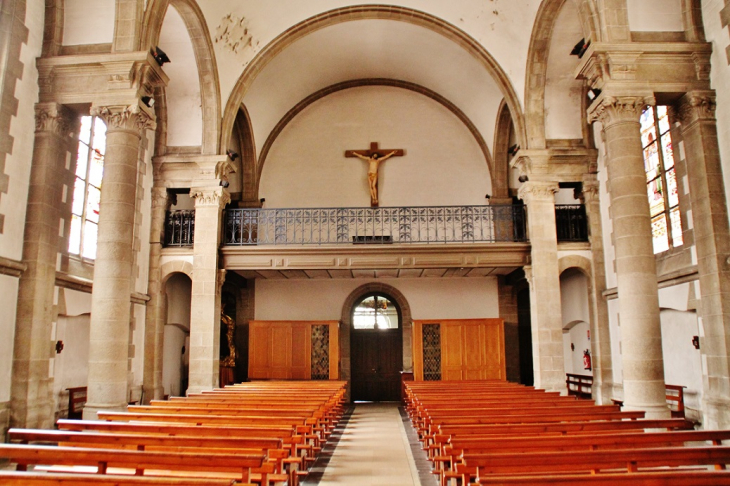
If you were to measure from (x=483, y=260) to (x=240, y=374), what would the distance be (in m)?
8.24

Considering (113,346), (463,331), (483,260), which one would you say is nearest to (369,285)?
(463,331)

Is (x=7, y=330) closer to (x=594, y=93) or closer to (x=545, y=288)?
(x=545, y=288)

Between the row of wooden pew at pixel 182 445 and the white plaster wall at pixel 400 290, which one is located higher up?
the white plaster wall at pixel 400 290

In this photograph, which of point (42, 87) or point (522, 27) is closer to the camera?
point (42, 87)

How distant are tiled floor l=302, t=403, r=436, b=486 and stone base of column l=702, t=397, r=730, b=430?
14.1 ft

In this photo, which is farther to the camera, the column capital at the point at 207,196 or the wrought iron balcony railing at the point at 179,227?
the wrought iron balcony railing at the point at 179,227

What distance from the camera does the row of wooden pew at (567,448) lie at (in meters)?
3.79

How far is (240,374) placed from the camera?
1783 cm

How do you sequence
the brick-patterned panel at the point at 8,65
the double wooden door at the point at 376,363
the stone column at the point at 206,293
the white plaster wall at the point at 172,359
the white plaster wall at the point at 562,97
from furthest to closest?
the double wooden door at the point at 376,363 → the white plaster wall at the point at 172,359 → the white plaster wall at the point at 562,97 → the stone column at the point at 206,293 → the brick-patterned panel at the point at 8,65

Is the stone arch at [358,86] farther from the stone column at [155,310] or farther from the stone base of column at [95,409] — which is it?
the stone base of column at [95,409]

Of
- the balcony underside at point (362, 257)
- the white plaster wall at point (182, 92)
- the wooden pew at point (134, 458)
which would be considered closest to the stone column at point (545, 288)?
the balcony underside at point (362, 257)

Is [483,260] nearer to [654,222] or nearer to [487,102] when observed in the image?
[654,222]

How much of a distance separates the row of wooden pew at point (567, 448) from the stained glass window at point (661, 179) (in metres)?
4.52

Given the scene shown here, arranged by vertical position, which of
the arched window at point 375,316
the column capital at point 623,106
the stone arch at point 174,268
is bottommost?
the arched window at point 375,316
